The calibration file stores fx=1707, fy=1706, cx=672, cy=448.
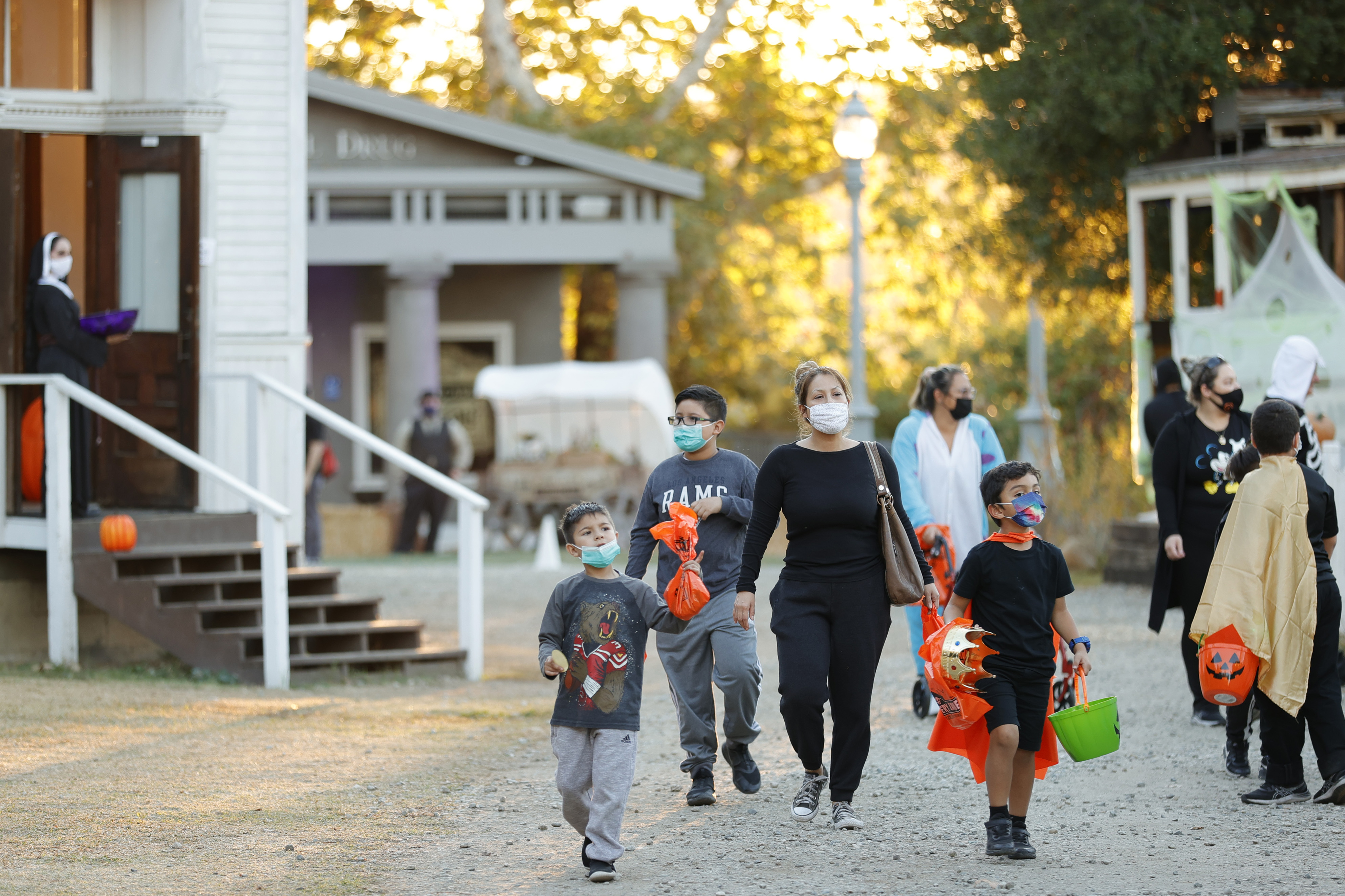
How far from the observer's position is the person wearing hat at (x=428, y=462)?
20234 millimetres

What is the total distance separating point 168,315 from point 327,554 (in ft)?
30.2

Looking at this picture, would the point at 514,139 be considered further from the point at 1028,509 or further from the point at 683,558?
the point at 1028,509

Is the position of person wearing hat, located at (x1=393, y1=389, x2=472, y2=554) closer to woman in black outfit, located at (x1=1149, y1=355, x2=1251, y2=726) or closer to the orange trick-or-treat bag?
woman in black outfit, located at (x1=1149, y1=355, x2=1251, y2=726)

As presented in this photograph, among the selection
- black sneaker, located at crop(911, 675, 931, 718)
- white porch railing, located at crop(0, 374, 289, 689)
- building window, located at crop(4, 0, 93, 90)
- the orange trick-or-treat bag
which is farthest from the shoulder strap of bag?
building window, located at crop(4, 0, 93, 90)

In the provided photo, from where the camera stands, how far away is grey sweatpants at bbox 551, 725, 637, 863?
5.74m

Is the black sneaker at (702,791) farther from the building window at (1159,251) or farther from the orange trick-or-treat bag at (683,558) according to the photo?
the building window at (1159,251)

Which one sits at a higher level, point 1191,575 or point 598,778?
point 1191,575

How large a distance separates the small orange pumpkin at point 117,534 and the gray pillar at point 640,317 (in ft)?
42.5

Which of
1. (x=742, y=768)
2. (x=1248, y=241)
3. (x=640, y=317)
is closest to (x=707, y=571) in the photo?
(x=742, y=768)

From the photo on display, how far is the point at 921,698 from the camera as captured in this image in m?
9.20

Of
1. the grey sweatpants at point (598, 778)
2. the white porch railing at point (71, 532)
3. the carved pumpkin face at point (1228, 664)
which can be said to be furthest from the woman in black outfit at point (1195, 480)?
the white porch railing at point (71, 532)

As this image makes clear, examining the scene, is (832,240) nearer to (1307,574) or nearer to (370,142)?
(370,142)

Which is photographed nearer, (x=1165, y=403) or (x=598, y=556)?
(x=598, y=556)

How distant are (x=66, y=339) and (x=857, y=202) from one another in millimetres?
8497
